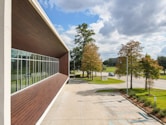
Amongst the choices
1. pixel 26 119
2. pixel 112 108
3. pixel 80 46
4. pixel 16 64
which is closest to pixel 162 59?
pixel 80 46

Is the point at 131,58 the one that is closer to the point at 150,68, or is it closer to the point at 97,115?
the point at 150,68

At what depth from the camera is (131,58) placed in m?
28.8

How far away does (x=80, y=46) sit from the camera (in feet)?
189

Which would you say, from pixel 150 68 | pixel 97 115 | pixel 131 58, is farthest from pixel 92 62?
pixel 97 115

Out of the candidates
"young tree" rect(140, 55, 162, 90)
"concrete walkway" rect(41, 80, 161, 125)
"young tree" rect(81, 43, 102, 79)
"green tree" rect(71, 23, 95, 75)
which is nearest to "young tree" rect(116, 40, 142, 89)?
"young tree" rect(140, 55, 162, 90)

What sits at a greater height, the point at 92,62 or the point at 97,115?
the point at 92,62

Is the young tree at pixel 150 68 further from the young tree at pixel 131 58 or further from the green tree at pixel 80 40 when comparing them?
the green tree at pixel 80 40

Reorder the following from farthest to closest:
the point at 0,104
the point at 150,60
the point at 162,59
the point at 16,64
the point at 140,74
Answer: the point at 162,59 → the point at 140,74 → the point at 150,60 → the point at 16,64 → the point at 0,104

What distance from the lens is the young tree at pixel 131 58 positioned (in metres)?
28.5

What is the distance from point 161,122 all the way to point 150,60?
13500 mm

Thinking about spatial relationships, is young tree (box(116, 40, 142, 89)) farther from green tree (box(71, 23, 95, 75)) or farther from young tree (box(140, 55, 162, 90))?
green tree (box(71, 23, 95, 75))

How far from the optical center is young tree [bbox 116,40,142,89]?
28516mm

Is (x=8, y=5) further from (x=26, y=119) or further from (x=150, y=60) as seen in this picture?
(x=150, y=60)

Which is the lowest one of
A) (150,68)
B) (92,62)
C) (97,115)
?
(97,115)
